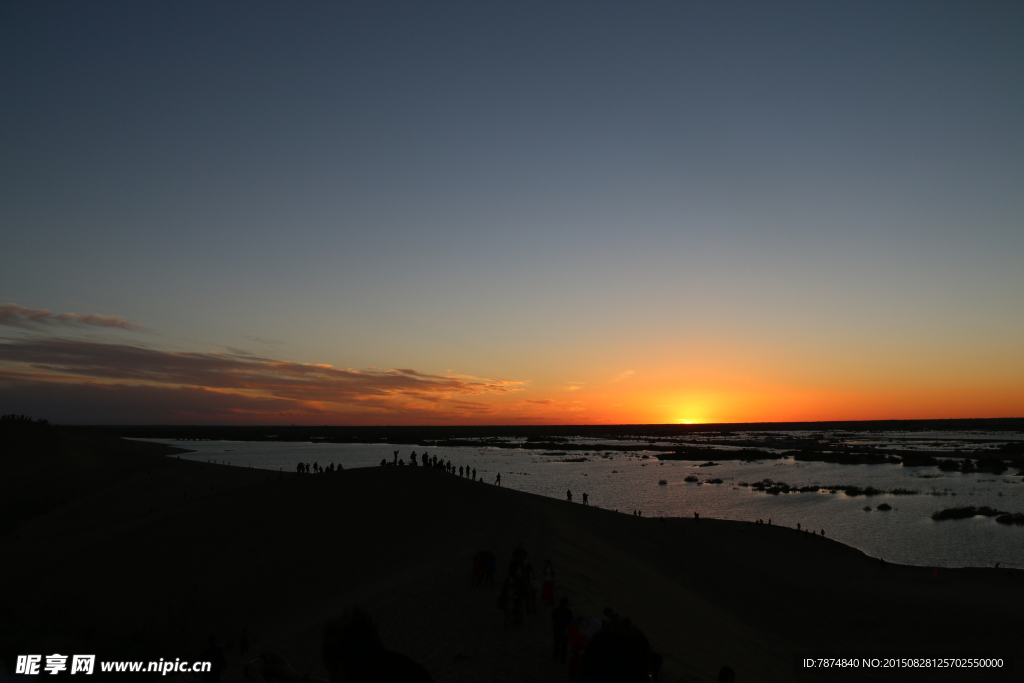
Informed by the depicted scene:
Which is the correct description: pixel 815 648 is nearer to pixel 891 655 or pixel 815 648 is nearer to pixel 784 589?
pixel 891 655

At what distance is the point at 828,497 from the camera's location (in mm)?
58281

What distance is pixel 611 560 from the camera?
24781 mm

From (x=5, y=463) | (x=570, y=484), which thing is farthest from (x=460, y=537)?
(x=5, y=463)

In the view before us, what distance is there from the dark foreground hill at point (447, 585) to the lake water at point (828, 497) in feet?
22.2

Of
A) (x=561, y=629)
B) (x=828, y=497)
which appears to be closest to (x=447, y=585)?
(x=561, y=629)

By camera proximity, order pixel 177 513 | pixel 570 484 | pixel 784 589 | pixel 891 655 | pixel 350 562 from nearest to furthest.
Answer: pixel 891 655
pixel 350 562
pixel 784 589
pixel 177 513
pixel 570 484

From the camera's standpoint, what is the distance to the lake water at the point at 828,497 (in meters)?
37.8

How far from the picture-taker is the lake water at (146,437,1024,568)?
3781 cm

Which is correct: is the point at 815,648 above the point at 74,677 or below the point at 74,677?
below

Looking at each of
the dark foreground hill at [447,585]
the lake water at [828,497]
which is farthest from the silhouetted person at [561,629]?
the lake water at [828,497]

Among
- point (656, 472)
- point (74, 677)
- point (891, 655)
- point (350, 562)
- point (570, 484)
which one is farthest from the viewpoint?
point (656, 472)

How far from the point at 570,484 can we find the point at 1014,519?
135 feet

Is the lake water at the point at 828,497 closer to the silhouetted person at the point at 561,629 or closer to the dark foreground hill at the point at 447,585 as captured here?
the dark foreground hill at the point at 447,585

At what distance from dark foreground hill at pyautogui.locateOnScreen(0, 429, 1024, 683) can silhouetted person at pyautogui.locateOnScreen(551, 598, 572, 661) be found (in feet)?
0.95
